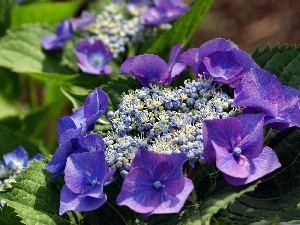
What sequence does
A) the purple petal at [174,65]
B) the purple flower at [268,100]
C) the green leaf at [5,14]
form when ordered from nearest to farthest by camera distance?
the purple flower at [268,100] < the purple petal at [174,65] < the green leaf at [5,14]

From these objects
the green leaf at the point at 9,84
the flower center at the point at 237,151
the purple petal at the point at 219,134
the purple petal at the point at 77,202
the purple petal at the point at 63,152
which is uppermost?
the purple petal at the point at 219,134

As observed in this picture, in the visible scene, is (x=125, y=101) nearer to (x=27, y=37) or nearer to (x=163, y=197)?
(x=163, y=197)

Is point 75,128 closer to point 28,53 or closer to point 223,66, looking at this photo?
point 223,66

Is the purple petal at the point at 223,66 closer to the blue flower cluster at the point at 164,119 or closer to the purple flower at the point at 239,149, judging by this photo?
the blue flower cluster at the point at 164,119

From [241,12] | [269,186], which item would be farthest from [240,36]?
[269,186]

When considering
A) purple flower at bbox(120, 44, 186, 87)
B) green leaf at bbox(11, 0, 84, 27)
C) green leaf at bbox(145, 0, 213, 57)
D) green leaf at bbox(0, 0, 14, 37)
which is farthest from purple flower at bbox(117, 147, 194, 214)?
green leaf at bbox(11, 0, 84, 27)

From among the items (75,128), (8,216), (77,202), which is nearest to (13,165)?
(8,216)

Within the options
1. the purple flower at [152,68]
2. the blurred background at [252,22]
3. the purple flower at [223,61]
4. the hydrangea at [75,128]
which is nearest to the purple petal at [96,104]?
the hydrangea at [75,128]
